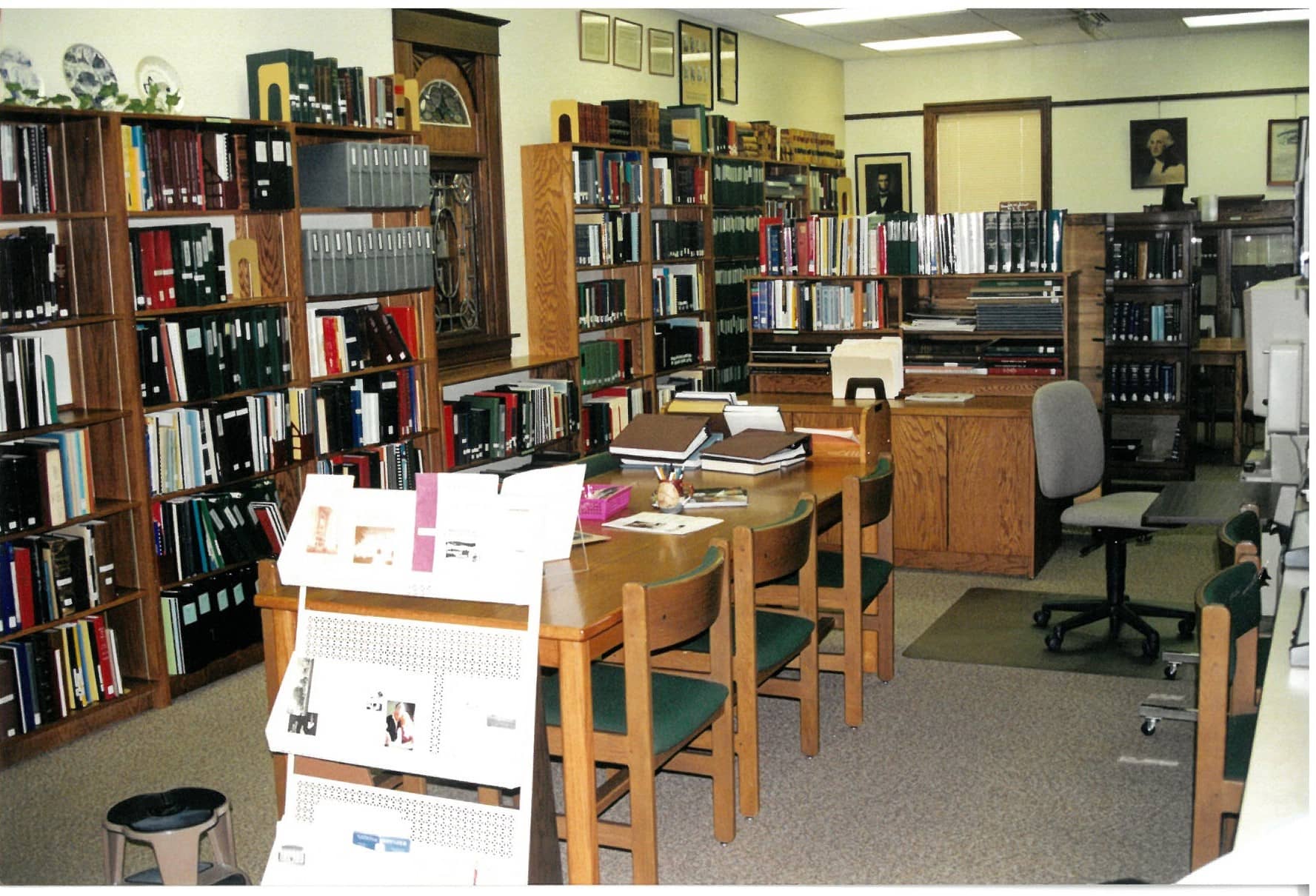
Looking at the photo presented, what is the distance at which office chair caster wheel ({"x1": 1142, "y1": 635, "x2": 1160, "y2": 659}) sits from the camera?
15.8ft

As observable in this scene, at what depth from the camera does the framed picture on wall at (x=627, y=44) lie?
8008 mm

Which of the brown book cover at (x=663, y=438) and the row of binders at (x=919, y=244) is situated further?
the row of binders at (x=919, y=244)

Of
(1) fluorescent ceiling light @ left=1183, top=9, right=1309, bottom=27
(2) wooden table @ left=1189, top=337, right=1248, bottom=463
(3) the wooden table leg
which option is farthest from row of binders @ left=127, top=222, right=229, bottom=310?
(1) fluorescent ceiling light @ left=1183, top=9, right=1309, bottom=27

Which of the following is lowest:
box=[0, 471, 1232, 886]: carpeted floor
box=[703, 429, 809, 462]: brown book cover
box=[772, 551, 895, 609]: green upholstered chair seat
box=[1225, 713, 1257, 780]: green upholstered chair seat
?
box=[0, 471, 1232, 886]: carpeted floor

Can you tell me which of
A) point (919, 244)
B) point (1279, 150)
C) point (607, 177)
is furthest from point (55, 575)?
Answer: point (1279, 150)

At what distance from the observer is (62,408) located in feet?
14.9

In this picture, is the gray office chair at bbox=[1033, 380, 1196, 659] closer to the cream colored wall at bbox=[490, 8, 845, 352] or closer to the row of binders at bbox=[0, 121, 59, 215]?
the cream colored wall at bbox=[490, 8, 845, 352]

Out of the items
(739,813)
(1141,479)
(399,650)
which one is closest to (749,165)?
(1141,479)

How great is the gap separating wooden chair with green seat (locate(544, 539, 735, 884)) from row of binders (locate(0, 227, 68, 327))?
211cm

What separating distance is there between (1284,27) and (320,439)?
874cm

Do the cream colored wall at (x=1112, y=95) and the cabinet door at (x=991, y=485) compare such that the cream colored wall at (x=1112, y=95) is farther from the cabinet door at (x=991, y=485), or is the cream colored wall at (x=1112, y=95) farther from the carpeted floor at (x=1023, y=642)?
the carpeted floor at (x=1023, y=642)

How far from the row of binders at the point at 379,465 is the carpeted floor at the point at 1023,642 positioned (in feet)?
7.22

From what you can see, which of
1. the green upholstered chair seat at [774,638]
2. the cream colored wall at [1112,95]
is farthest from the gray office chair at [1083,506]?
the cream colored wall at [1112,95]

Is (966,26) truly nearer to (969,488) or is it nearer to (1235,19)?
(1235,19)
